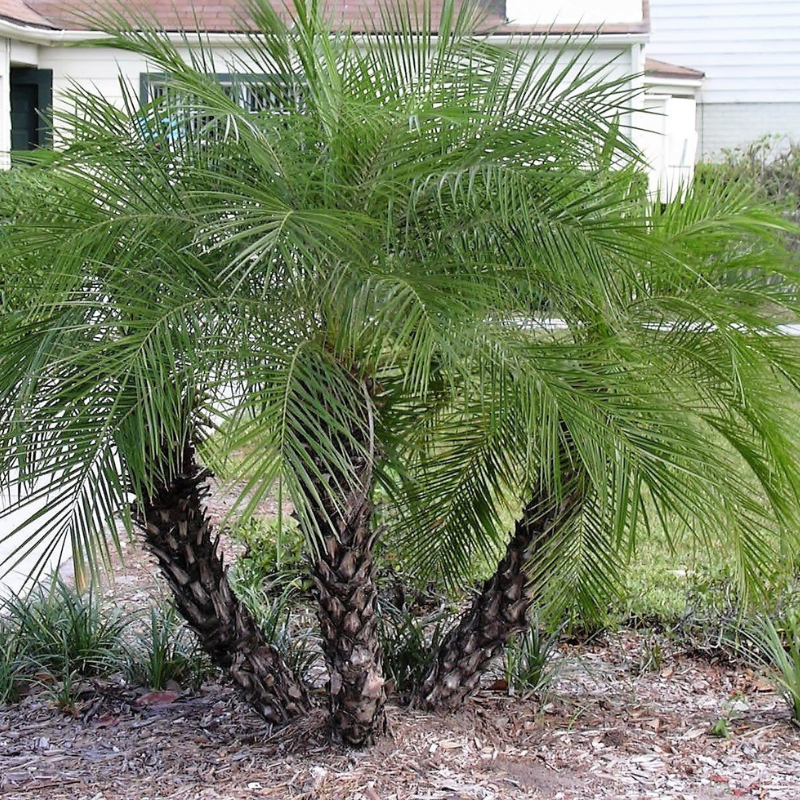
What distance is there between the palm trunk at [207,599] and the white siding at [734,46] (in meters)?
18.0

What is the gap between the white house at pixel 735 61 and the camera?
19531 mm

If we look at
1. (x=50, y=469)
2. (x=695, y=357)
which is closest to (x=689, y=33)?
(x=695, y=357)

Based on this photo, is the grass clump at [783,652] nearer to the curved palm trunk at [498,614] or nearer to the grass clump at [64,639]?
the curved palm trunk at [498,614]

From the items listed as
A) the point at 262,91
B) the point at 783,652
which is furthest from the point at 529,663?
the point at 262,91

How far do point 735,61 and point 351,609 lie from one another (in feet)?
60.6

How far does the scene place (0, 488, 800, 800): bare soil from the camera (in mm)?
3570

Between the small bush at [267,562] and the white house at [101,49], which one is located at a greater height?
the white house at [101,49]

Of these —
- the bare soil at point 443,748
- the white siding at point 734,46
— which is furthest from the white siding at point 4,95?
the white siding at point 734,46

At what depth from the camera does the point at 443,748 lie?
12.4 feet

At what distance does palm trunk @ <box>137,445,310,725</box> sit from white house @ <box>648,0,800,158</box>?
1748 centimetres

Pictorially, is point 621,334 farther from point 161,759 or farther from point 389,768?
point 161,759

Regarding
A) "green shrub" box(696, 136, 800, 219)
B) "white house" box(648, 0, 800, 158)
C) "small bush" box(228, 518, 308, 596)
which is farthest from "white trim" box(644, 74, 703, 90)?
"small bush" box(228, 518, 308, 596)

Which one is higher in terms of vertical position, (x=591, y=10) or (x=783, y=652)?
(x=591, y=10)

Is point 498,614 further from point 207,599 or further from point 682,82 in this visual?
point 682,82
